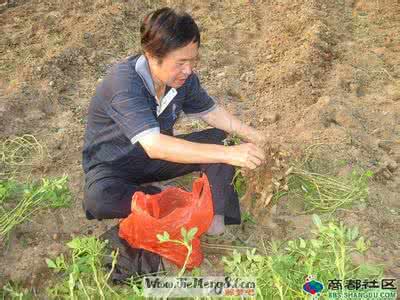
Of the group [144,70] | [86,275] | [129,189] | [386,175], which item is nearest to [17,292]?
[86,275]

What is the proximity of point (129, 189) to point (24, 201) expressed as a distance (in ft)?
1.69

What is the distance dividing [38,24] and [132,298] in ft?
10.2

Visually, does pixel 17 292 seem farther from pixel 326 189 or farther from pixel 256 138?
pixel 326 189

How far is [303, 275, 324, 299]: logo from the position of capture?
1724 millimetres

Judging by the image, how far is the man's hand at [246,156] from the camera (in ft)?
7.07

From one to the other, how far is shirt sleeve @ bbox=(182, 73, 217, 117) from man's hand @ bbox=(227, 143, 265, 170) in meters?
0.53

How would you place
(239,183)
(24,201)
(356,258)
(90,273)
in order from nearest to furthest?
(90,273)
(356,258)
(24,201)
(239,183)

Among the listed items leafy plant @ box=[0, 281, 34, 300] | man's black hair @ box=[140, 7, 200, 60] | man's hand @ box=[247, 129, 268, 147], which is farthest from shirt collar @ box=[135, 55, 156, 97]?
leafy plant @ box=[0, 281, 34, 300]

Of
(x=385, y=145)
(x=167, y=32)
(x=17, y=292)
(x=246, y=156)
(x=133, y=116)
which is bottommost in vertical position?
(x=385, y=145)

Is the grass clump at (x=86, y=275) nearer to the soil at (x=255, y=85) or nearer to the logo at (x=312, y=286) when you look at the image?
the soil at (x=255, y=85)

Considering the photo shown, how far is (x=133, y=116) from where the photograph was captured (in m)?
2.19

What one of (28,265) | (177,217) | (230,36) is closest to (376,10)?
(230,36)

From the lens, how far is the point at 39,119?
3.41 meters

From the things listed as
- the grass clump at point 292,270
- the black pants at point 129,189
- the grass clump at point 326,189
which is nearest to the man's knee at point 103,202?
the black pants at point 129,189
